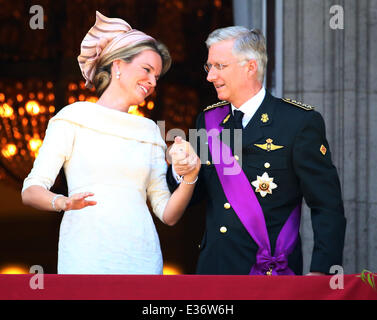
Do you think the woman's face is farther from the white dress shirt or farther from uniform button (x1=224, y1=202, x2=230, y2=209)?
uniform button (x1=224, y1=202, x2=230, y2=209)

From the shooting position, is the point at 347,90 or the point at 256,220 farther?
the point at 347,90

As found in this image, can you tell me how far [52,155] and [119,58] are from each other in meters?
0.52

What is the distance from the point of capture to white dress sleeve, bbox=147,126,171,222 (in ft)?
11.6

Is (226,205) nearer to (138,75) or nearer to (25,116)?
(138,75)

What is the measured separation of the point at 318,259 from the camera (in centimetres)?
330

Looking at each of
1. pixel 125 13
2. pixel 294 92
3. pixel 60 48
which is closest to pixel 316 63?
pixel 294 92

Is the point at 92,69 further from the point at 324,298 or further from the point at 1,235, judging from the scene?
the point at 1,235

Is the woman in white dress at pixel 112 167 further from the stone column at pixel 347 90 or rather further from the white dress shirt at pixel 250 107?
the stone column at pixel 347 90

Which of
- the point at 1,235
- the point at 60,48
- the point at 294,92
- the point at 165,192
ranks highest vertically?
the point at 60,48

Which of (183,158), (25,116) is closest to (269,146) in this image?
(183,158)

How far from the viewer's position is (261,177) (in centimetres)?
343

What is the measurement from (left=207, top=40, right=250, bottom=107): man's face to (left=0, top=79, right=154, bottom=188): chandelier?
2655mm

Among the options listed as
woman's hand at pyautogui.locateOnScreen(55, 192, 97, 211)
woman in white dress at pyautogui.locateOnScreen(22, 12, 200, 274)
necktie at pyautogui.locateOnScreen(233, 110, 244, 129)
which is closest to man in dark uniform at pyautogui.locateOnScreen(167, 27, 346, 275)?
necktie at pyautogui.locateOnScreen(233, 110, 244, 129)
